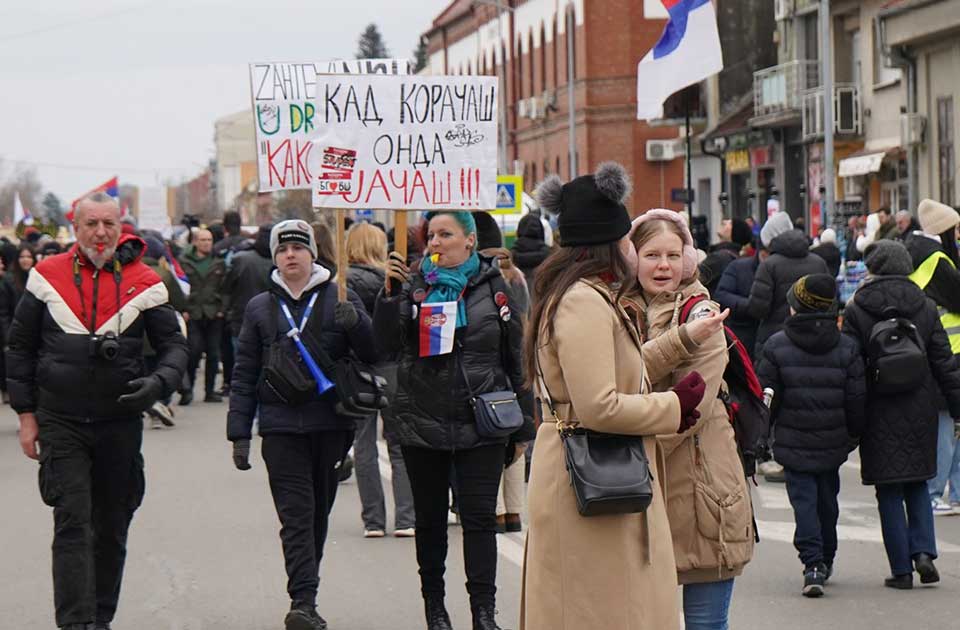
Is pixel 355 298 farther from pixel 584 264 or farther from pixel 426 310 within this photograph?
pixel 584 264

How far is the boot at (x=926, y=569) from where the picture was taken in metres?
9.30

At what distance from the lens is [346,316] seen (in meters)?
8.30

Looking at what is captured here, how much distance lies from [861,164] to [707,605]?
3382cm

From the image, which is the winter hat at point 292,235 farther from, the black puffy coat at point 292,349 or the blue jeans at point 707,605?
the blue jeans at point 707,605

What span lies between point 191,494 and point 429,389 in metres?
5.91

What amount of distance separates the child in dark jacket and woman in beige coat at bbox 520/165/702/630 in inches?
148

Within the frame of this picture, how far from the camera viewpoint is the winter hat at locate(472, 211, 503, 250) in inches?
349

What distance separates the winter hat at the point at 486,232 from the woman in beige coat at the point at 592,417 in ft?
10.9

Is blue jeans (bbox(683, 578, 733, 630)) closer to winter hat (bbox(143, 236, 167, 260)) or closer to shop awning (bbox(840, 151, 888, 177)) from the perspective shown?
winter hat (bbox(143, 236, 167, 260))

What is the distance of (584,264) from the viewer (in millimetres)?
5398

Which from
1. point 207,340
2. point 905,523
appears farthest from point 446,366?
point 207,340

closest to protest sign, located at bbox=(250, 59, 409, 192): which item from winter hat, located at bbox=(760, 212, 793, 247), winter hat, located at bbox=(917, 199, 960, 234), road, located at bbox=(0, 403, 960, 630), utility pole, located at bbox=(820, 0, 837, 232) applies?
road, located at bbox=(0, 403, 960, 630)

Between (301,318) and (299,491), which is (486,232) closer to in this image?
(301,318)

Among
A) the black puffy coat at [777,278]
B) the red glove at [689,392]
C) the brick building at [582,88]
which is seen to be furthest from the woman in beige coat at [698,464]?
the brick building at [582,88]
